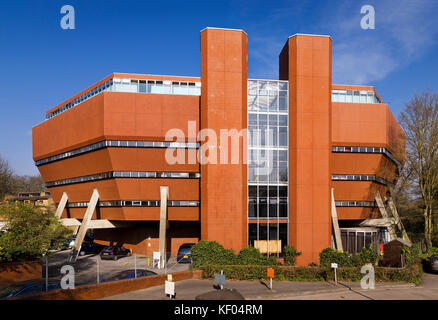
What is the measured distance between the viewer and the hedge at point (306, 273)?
78.6 feet

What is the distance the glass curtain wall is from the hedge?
509cm

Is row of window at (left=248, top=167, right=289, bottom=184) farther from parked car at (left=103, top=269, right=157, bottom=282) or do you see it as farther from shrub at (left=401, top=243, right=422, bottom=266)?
parked car at (left=103, top=269, right=157, bottom=282)

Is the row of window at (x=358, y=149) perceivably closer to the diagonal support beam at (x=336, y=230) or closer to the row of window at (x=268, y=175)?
the diagonal support beam at (x=336, y=230)

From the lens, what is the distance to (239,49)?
95.5 feet

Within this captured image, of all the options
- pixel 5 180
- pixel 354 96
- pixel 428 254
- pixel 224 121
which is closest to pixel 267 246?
pixel 224 121

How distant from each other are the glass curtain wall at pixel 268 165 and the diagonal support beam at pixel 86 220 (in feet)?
48.2

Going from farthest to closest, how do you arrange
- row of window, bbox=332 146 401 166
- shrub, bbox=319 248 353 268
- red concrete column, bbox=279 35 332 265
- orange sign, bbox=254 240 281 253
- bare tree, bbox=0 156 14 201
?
bare tree, bbox=0 156 14 201 < row of window, bbox=332 146 401 166 < orange sign, bbox=254 240 281 253 < red concrete column, bbox=279 35 332 265 < shrub, bbox=319 248 353 268

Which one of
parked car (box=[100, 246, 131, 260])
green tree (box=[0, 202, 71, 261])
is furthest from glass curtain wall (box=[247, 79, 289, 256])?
green tree (box=[0, 202, 71, 261])

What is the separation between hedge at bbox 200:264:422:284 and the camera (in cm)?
2395

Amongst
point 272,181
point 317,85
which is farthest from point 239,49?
point 272,181

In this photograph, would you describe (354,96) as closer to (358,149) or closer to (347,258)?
(358,149)

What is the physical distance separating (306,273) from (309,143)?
34.0ft
